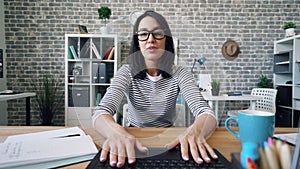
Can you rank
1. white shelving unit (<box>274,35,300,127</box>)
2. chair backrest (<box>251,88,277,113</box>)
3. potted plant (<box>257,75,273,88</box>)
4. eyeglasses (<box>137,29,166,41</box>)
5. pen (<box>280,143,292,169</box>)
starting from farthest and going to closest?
potted plant (<box>257,75,273,88</box>) < white shelving unit (<box>274,35,300,127</box>) < chair backrest (<box>251,88,277,113</box>) < eyeglasses (<box>137,29,166,41</box>) < pen (<box>280,143,292,169</box>)

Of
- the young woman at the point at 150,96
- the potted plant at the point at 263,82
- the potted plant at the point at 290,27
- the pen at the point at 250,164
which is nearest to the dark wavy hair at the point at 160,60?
the young woman at the point at 150,96

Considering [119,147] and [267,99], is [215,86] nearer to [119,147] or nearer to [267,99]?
[119,147]

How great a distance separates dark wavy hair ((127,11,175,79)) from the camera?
0.36 metres

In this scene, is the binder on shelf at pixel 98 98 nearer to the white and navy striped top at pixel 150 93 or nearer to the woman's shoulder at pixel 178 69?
the white and navy striped top at pixel 150 93

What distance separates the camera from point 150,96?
41 centimetres

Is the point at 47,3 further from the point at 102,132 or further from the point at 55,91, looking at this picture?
the point at 102,132

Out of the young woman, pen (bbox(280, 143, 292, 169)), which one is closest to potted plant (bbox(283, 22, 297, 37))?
the young woman

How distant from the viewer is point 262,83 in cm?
254

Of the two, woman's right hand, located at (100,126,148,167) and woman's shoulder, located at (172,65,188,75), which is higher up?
woman's shoulder, located at (172,65,188,75)

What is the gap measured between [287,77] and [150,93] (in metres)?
2.82

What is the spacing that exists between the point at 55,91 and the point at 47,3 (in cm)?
101

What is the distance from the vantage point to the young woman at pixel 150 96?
0.36 metres

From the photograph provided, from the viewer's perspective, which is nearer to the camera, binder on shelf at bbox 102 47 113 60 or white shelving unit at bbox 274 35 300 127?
binder on shelf at bbox 102 47 113 60

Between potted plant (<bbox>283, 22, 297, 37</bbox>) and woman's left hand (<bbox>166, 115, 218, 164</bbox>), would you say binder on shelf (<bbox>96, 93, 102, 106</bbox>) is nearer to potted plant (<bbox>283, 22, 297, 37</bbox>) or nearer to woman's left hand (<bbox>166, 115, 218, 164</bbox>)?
woman's left hand (<bbox>166, 115, 218, 164</bbox>)
